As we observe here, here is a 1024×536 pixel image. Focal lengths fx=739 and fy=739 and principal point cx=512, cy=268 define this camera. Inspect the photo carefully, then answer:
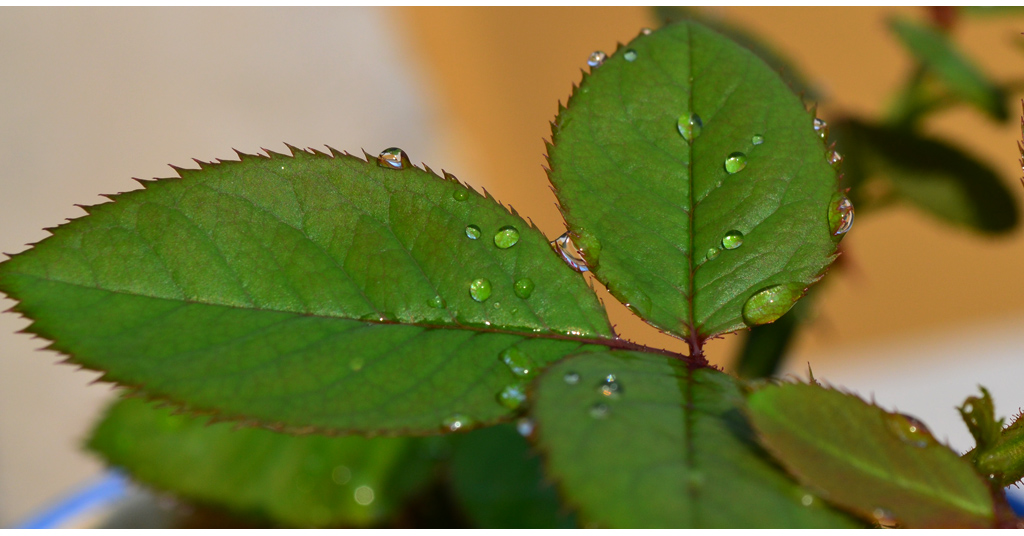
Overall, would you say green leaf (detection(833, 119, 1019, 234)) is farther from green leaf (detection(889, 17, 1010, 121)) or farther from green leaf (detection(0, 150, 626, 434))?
green leaf (detection(0, 150, 626, 434))

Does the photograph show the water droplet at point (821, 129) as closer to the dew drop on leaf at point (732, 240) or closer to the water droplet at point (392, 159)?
the dew drop on leaf at point (732, 240)

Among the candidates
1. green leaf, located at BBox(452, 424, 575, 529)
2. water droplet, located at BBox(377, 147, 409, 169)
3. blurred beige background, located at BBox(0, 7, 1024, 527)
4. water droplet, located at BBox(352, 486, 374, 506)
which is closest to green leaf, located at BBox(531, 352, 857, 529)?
water droplet, located at BBox(377, 147, 409, 169)

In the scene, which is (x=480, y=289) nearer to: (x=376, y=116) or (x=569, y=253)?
(x=569, y=253)

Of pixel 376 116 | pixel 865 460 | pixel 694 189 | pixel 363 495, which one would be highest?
pixel 376 116

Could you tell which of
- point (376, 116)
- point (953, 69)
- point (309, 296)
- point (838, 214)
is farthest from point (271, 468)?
point (376, 116)

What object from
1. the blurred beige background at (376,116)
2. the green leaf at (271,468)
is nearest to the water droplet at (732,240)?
the green leaf at (271,468)
